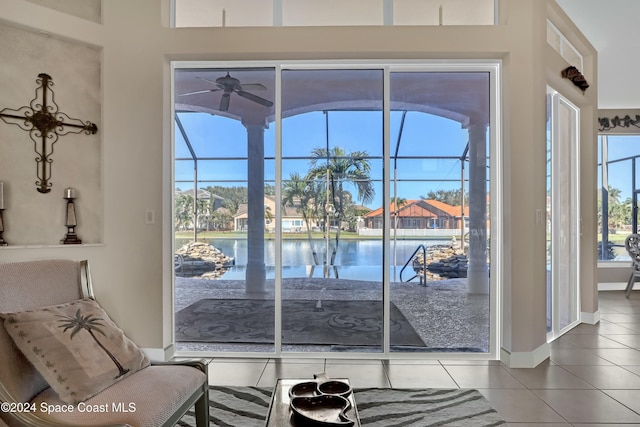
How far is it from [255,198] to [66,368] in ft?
7.06

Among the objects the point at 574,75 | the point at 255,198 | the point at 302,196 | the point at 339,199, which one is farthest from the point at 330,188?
the point at 574,75

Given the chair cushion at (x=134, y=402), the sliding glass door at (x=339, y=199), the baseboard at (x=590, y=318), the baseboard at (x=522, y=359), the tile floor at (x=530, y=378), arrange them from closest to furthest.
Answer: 1. the chair cushion at (x=134, y=402)
2. the tile floor at (x=530, y=378)
3. the baseboard at (x=522, y=359)
4. the sliding glass door at (x=339, y=199)
5. the baseboard at (x=590, y=318)

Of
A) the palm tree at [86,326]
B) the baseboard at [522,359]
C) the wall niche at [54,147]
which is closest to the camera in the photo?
the palm tree at [86,326]

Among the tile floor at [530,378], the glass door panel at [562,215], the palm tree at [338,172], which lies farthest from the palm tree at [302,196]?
the glass door panel at [562,215]

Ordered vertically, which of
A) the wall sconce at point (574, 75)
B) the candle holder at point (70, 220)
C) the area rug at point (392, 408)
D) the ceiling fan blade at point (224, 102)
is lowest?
the area rug at point (392, 408)

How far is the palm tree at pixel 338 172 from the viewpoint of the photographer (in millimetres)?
3449

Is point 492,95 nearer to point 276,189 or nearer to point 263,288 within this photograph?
point 276,189

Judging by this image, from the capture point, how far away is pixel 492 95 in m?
3.39

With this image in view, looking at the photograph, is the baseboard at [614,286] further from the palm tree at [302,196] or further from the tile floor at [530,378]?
the palm tree at [302,196]

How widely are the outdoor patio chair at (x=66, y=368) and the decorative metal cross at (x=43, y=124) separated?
152 cm

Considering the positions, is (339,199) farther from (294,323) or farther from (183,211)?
(183,211)

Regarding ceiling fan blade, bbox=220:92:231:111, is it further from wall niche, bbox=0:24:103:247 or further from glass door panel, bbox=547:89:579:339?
glass door panel, bbox=547:89:579:339

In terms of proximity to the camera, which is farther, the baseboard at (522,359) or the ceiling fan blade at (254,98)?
the ceiling fan blade at (254,98)

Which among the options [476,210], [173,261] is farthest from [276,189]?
[476,210]
